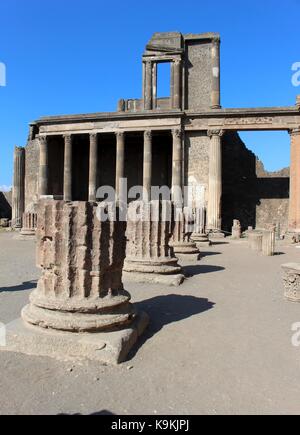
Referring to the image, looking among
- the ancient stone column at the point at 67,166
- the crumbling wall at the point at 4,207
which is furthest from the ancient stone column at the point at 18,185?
the crumbling wall at the point at 4,207

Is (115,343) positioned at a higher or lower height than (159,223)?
lower

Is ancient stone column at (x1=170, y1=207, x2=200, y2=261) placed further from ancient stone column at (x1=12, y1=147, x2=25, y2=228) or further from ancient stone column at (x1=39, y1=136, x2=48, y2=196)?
ancient stone column at (x1=12, y1=147, x2=25, y2=228)

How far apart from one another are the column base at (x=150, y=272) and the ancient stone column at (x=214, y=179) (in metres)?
14.4

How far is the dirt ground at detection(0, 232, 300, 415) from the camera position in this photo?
8.98ft

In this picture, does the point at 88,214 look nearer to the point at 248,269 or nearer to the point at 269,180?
the point at 248,269

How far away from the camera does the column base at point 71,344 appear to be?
3496 millimetres

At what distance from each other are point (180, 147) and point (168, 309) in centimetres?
1771

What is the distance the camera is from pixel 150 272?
7297mm

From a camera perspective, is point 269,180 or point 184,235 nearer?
point 184,235

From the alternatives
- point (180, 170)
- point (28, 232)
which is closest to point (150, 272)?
point (28, 232)

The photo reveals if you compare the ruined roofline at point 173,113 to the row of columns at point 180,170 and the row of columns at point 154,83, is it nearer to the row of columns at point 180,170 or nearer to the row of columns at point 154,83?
the row of columns at point 180,170
